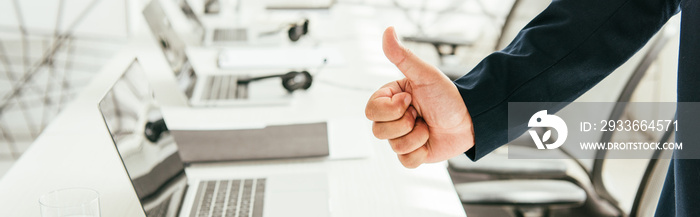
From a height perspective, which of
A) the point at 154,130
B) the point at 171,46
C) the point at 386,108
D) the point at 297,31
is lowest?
the point at 297,31

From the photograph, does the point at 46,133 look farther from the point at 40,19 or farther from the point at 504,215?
the point at 504,215

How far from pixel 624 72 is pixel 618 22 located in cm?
61

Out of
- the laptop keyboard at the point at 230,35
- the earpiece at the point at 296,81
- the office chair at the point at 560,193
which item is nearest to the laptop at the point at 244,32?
the laptop keyboard at the point at 230,35

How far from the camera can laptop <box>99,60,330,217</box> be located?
2.51 feet

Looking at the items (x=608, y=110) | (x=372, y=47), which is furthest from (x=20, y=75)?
(x=608, y=110)

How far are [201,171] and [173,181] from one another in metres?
0.15

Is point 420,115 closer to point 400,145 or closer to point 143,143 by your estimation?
point 400,145

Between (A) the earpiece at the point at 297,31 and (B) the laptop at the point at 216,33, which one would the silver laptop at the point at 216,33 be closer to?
(B) the laptop at the point at 216,33

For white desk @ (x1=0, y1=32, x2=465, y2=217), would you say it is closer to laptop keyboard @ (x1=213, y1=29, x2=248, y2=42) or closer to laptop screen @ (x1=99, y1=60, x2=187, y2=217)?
laptop screen @ (x1=99, y1=60, x2=187, y2=217)

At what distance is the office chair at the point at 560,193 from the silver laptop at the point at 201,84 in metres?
0.53

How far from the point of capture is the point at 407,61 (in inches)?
30.4

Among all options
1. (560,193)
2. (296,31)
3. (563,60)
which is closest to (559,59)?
(563,60)

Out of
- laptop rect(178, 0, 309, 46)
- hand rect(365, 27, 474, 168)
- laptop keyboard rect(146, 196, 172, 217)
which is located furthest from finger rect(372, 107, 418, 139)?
laptop rect(178, 0, 309, 46)

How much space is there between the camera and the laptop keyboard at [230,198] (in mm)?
891
